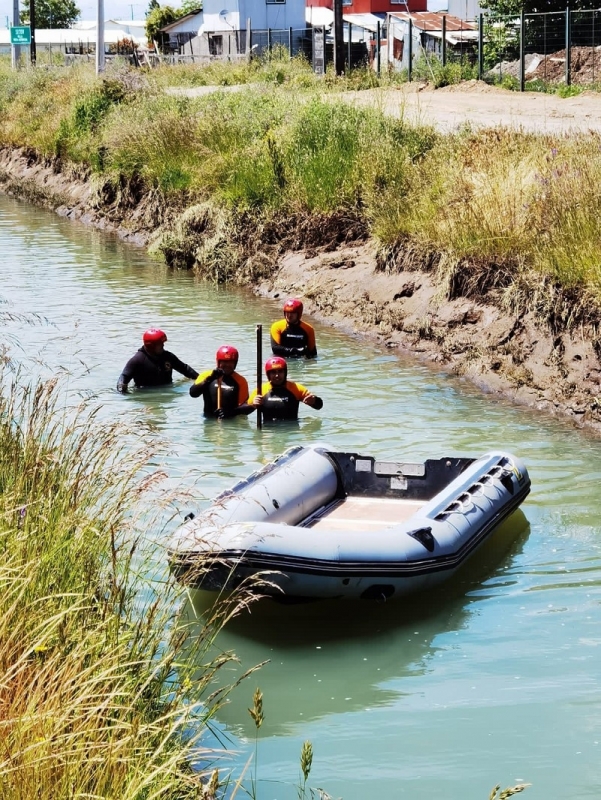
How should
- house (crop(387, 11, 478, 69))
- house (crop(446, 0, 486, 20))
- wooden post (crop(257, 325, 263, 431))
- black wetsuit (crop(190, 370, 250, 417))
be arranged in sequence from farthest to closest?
house (crop(446, 0, 486, 20)), house (crop(387, 11, 478, 69)), black wetsuit (crop(190, 370, 250, 417)), wooden post (crop(257, 325, 263, 431))

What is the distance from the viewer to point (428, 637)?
23.7 feet

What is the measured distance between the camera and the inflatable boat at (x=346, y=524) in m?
6.97

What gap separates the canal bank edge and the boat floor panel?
3.22 metres

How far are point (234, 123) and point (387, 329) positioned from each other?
8.71 m

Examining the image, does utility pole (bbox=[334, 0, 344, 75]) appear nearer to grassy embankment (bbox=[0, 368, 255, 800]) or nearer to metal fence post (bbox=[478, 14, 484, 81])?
metal fence post (bbox=[478, 14, 484, 81])

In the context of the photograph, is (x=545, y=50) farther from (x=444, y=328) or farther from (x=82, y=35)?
(x=82, y=35)

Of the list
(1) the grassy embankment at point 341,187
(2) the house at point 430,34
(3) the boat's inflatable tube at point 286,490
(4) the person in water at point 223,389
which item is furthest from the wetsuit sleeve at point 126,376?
(2) the house at point 430,34

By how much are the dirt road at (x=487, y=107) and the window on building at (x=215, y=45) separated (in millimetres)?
32587

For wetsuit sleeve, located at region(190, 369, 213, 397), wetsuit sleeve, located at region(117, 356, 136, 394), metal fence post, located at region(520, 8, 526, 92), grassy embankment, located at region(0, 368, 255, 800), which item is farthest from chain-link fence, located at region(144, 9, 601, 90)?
grassy embankment, located at region(0, 368, 255, 800)

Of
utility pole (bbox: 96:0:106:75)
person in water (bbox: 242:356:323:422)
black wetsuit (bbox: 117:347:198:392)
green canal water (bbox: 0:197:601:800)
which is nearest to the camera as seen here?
green canal water (bbox: 0:197:601:800)

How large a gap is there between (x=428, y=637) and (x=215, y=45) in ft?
204

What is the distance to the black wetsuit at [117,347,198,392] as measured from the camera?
12.8 metres

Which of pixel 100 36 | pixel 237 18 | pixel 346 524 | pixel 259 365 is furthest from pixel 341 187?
pixel 237 18

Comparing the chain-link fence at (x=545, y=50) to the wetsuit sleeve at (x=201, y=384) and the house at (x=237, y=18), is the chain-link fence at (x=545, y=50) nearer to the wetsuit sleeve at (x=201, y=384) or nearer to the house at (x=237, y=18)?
the wetsuit sleeve at (x=201, y=384)
